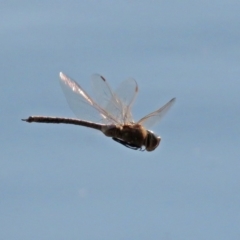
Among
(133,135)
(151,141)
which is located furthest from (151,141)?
(133,135)

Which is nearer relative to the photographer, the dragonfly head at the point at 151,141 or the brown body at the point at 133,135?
the brown body at the point at 133,135

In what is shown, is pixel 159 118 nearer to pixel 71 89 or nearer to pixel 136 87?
pixel 136 87

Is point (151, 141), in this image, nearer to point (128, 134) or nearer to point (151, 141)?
point (151, 141)

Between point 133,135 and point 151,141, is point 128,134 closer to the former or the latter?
point 133,135

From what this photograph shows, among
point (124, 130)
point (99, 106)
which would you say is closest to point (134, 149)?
point (124, 130)

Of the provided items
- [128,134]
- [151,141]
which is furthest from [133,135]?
[151,141]

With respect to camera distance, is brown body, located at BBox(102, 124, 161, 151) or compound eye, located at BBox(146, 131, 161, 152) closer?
brown body, located at BBox(102, 124, 161, 151)

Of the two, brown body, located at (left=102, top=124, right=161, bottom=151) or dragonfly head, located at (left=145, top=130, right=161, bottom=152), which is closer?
brown body, located at (left=102, top=124, right=161, bottom=151)

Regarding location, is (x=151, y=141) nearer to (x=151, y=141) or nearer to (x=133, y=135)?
(x=151, y=141)
